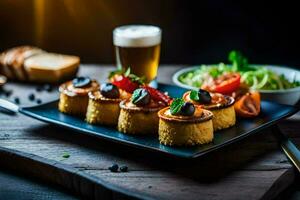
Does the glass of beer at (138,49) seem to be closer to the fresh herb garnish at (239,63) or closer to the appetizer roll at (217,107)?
the fresh herb garnish at (239,63)

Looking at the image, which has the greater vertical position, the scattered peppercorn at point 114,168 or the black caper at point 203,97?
the black caper at point 203,97

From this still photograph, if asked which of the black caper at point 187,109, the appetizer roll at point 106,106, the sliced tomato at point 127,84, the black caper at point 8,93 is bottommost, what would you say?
the black caper at point 8,93

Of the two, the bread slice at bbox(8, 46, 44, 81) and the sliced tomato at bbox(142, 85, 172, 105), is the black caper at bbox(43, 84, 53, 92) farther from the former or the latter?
the sliced tomato at bbox(142, 85, 172, 105)

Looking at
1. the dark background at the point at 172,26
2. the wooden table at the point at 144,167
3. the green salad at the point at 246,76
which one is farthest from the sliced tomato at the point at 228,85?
the dark background at the point at 172,26

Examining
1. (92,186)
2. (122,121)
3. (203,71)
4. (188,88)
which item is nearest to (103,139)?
(122,121)

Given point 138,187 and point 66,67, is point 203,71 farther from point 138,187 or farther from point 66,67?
point 138,187

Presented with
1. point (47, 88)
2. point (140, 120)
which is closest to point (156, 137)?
point (140, 120)
